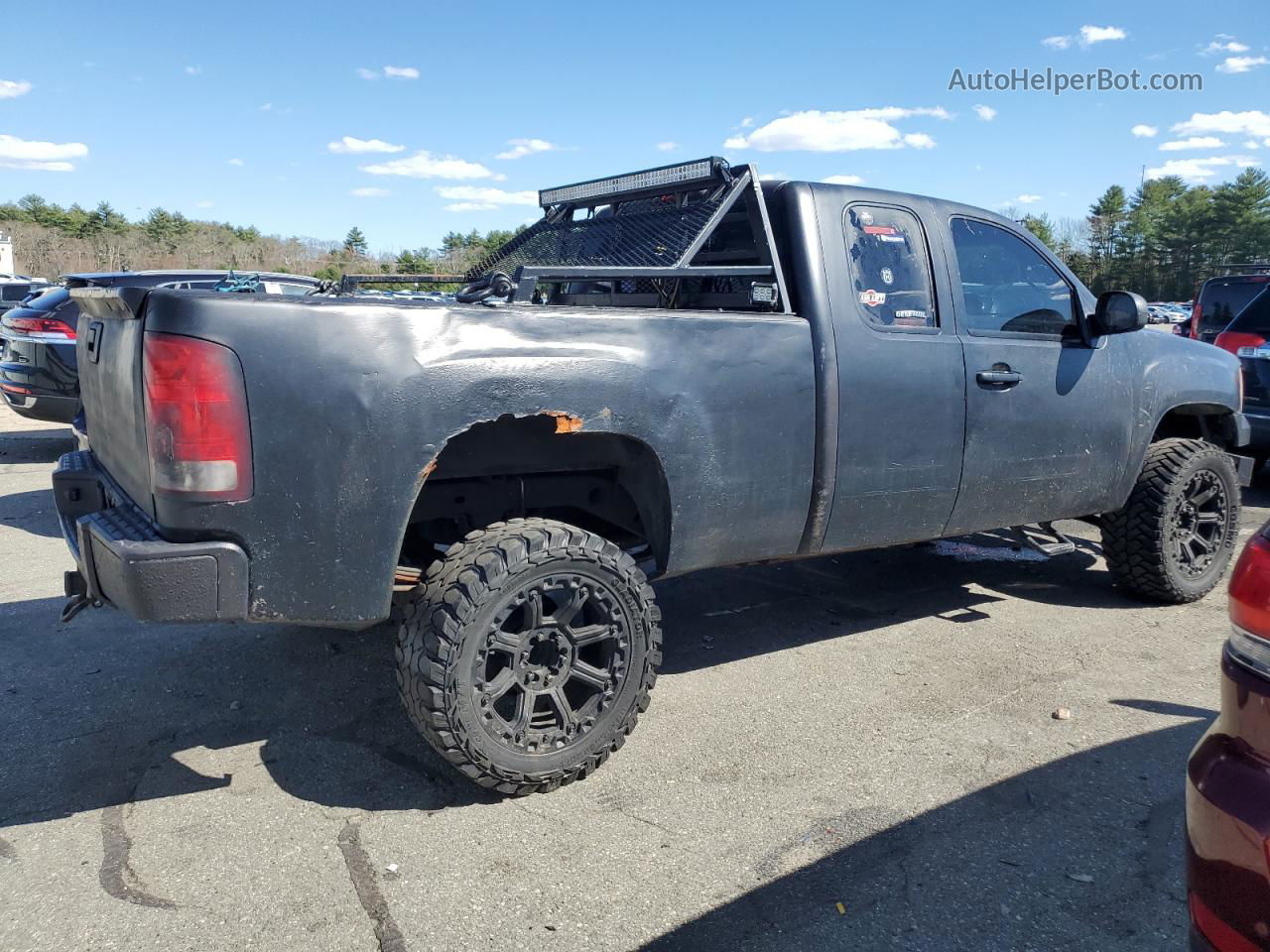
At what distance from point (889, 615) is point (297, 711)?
2.90m

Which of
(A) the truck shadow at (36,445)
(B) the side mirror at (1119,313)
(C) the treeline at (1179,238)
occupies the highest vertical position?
(C) the treeline at (1179,238)

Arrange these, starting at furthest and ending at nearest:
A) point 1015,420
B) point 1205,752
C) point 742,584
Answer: point 742,584 → point 1015,420 → point 1205,752

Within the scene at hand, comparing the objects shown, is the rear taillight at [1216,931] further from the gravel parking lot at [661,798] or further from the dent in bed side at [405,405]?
the dent in bed side at [405,405]

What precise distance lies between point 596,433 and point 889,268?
62.7 inches

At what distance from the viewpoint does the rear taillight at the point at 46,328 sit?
28.6 ft

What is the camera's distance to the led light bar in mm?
3914

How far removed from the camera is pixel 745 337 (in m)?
3.47

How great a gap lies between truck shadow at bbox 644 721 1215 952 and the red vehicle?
2.83 ft

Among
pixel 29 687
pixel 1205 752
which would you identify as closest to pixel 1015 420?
pixel 1205 752

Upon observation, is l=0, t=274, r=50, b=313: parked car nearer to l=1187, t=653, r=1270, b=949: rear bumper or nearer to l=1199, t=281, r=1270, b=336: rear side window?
l=1199, t=281, r=1270, b=336: rear side window

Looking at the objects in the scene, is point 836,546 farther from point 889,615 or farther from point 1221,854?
point 1221,854

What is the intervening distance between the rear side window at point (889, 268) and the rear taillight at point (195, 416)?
7.71ft

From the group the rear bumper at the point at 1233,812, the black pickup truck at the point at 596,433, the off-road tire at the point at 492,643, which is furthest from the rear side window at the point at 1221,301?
the rear bumper at the point at 1233,812

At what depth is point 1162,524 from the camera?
489cm
